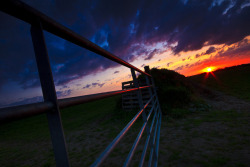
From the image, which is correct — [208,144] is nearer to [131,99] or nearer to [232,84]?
[131,99]

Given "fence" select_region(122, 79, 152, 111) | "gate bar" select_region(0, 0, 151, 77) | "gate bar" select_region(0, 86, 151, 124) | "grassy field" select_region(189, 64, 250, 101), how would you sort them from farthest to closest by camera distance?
"grassy field" select_region(189, 64, 250, 101)
"fence" select_region(122, 79, 152, 111)
"gate bar" select_region(0, 0, 151, 77)
"gate bar" select_region(0, 86, 151, 124)

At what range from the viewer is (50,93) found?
0.47 metres

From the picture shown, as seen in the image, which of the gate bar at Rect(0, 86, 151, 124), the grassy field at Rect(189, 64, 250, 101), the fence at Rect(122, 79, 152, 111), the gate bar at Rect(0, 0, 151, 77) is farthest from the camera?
the grassy field at Rect(189, 64, 250, 101)

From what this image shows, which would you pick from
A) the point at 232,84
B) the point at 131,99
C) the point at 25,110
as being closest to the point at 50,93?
the point at 25,110

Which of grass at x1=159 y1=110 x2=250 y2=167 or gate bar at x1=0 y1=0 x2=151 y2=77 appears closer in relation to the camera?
gate bar at x1=0 y1=0 x2=151 y2=77

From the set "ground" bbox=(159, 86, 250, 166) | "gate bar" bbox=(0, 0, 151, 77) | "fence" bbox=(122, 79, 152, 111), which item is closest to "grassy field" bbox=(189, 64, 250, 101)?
"ground" bbox=(159, 86, 250, 166)

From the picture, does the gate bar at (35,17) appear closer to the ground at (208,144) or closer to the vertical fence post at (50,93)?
the vertical fence post at (50,93)

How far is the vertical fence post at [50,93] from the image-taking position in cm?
46

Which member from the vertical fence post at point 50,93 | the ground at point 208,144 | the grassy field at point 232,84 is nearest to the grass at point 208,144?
the ground at point 208,144

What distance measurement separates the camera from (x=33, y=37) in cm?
49

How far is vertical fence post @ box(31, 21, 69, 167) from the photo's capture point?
461 mm

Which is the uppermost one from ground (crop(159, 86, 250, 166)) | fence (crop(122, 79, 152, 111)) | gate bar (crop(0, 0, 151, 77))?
gate bar (crop(0, 0, 151, 77))

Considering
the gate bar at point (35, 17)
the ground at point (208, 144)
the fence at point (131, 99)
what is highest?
the gate bar at point (35, 17)

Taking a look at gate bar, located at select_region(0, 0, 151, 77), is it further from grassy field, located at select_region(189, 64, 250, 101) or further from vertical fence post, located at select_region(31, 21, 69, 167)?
grassy field, located at select_region(189, 64, 250, 101)
